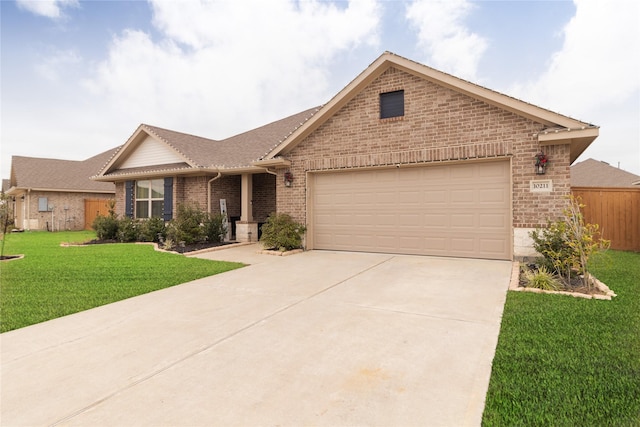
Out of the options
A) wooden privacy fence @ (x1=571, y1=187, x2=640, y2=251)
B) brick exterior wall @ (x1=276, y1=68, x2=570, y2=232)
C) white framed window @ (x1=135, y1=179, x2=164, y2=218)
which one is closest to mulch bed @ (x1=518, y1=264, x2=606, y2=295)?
brick exterior wall @ (x1=276, y1=68, x2=570, y2=232)

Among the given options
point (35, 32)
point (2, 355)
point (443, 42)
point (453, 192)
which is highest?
point (443, 42)

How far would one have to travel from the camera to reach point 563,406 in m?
2.37

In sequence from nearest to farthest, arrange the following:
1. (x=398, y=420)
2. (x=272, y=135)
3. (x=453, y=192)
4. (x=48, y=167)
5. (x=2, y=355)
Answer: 1. (x=398, y=420)
2. (x=2, y=355)
3. (x=453, y=192)
4. (x=272, y=135)
5. (x=48, y=167)

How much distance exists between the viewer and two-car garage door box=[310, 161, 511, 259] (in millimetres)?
8578

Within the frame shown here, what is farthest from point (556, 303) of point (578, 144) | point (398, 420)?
point (578, 144)

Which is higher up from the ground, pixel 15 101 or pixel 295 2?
pixel 295 2

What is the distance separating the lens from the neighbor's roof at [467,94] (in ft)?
24.4

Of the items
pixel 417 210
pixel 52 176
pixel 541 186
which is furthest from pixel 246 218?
pixel 52 176

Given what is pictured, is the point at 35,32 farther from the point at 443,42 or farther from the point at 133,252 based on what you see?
the point at 443,42

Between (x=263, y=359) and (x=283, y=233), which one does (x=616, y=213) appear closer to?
(x=283, y=233)

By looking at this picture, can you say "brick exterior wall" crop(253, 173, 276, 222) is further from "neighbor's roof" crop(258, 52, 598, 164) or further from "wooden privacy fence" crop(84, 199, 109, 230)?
"wooden privacy fence" crop(84, 199, 109, 230)

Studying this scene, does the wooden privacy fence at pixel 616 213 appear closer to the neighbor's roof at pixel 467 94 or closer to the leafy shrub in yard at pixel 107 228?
the neighbor's roof at pixel 467 94

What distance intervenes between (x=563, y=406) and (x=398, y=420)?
1.18m

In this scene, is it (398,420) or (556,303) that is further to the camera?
(556,303)
